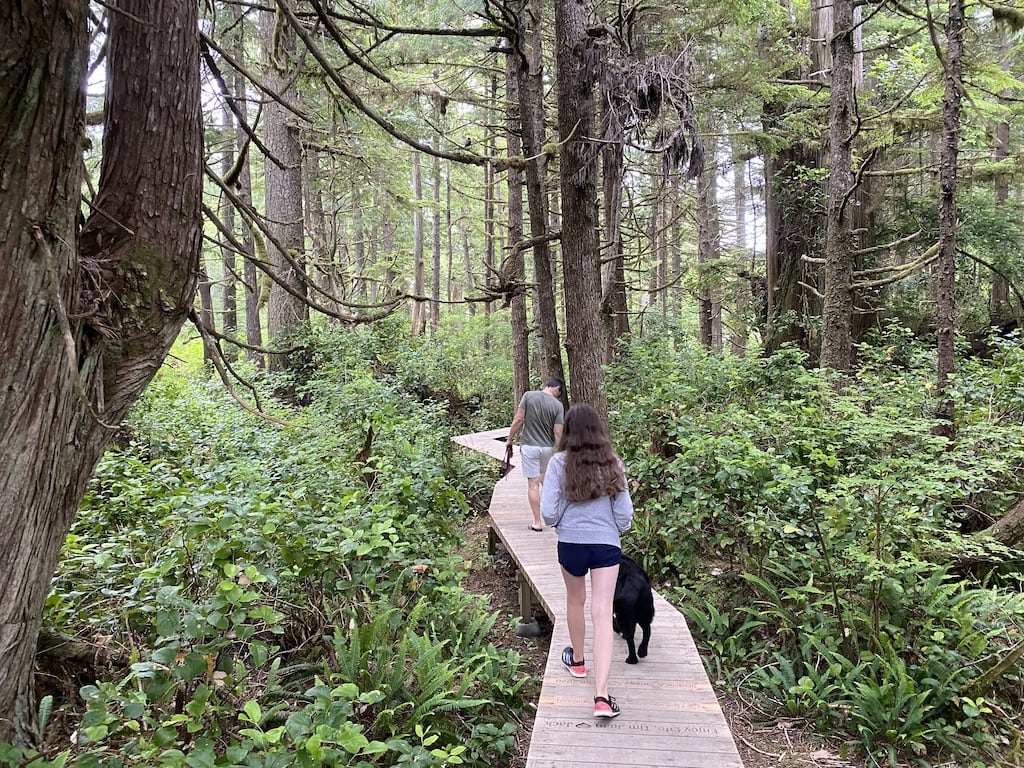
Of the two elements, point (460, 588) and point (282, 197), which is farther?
point (282, 197)

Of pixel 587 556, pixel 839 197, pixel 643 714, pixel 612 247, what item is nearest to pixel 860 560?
pixel 643 714

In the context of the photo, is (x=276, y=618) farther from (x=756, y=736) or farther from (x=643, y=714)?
(x=756, y=736)

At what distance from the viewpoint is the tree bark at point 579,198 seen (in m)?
6.48

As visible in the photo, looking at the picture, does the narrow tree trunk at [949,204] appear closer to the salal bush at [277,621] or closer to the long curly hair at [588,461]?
the long curly hair at [588,461]

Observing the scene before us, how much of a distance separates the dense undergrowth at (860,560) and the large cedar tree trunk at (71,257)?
489 centimetres

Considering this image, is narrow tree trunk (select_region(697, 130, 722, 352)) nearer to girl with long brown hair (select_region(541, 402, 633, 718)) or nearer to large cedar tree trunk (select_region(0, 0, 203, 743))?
girl with long brown hair (select_region(541, 402, 633, 718))

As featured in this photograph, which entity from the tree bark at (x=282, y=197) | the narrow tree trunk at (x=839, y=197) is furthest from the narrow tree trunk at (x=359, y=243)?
the narrow tree trunk at (x=839, y=197)

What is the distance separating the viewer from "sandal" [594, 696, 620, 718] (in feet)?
12.1

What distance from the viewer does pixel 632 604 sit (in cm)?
418

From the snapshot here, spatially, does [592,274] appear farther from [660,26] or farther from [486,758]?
[660,26]

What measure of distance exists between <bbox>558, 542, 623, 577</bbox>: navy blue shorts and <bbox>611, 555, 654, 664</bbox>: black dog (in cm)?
39

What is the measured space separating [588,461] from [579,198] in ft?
13.2

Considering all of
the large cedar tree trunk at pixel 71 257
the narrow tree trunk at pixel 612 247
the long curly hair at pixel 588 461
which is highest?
the narrow tree trunk at pixel 612 247

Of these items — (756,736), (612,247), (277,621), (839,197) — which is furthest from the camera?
(612,247)
